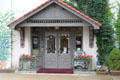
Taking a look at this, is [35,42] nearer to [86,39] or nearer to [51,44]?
[51,44]

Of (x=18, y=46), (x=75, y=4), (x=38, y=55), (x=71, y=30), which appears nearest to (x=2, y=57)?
(x=18, y=46)

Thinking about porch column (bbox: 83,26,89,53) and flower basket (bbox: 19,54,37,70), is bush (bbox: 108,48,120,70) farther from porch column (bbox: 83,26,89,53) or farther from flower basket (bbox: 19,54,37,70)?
flower basket (bbox: 19,54,37,70)

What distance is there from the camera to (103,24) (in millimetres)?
10555

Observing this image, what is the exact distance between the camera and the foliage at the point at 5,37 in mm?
11305

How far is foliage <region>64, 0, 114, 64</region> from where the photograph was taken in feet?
34.5

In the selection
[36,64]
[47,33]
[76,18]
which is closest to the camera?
[76,18]

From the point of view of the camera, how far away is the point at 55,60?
11227 millimetres

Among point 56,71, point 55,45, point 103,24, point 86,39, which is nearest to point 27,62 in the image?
point 56,71

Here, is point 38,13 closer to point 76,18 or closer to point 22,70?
point 76,18

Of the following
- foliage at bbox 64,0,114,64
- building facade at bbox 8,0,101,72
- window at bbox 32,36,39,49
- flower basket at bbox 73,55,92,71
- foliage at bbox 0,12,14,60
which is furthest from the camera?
window at bbox 32,36,39,49

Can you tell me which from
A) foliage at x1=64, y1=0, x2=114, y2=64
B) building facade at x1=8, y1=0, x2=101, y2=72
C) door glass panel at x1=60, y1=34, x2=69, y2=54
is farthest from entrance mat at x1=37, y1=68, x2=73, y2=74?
foliage at x1=64, y1=0, x2=114, y2=64

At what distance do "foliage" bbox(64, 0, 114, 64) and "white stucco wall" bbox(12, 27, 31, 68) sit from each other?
→ 4188mm

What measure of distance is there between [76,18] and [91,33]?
1578mm

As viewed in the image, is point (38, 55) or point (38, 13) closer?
point (38, 13)
